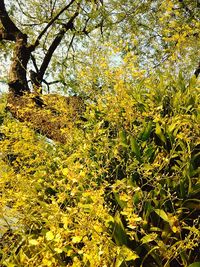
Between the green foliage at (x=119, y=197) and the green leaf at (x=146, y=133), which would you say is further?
the green leaf at (x=146, y=133)

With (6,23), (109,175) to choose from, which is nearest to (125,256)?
(109,175)

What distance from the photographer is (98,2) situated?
9312 millimetres

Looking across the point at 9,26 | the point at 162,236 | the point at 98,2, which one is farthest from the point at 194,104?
the point at 98,2

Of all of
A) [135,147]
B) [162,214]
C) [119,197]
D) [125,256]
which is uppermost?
[135,147]

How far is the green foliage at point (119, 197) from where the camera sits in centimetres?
238

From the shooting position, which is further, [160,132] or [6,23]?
[6,23]

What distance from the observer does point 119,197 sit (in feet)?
9.05

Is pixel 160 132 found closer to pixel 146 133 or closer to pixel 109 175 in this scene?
pixel 146 133

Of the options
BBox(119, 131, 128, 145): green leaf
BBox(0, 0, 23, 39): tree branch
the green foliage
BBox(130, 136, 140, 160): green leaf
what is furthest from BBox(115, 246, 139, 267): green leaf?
BBox(0, 0, 23, 39): tree branch

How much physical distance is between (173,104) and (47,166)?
1315 millimetres

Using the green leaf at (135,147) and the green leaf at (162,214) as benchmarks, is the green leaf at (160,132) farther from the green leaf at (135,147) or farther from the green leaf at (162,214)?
the green leaf at (162,214)

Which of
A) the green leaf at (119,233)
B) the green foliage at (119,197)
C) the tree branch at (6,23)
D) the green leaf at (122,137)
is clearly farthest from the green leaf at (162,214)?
the tree branch at (6,23)

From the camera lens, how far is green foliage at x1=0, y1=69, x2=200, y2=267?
7.80 ft

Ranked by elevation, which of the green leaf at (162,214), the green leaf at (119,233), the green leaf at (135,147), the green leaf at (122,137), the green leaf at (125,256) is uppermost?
the green leaf at (122,137)
